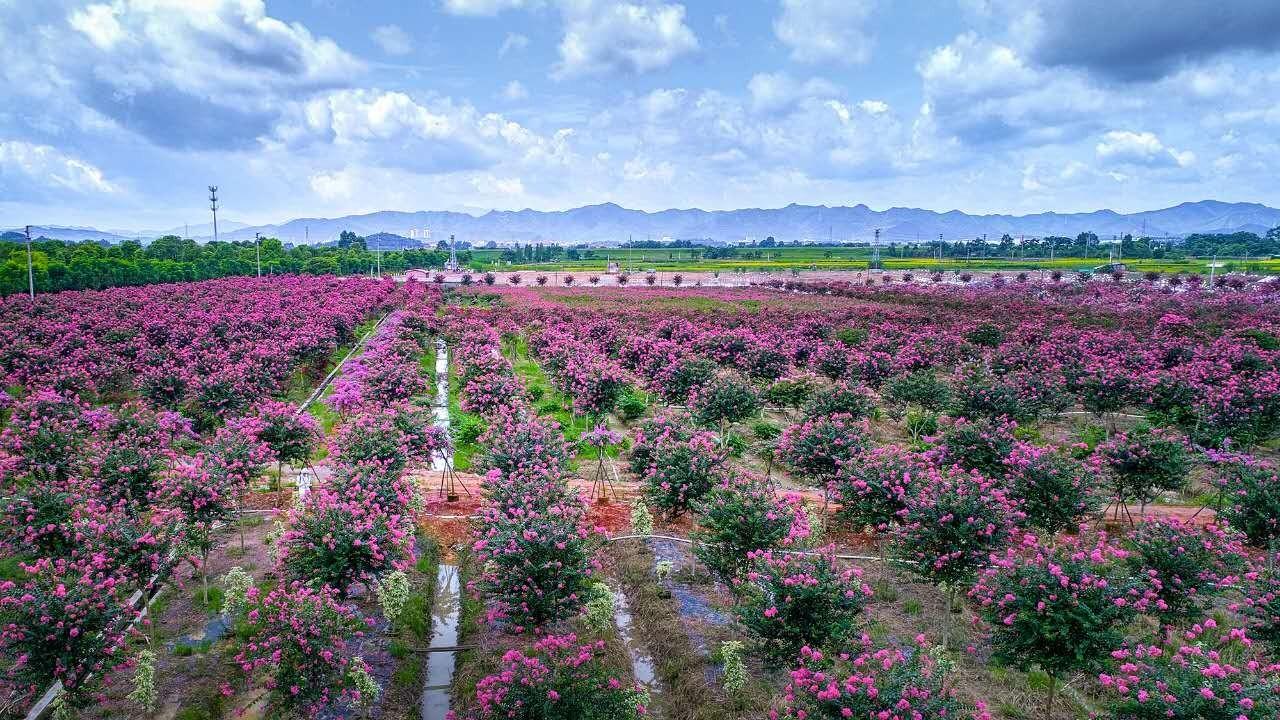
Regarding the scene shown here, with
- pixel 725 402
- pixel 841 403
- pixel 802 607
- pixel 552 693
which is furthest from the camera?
pixel 725 402

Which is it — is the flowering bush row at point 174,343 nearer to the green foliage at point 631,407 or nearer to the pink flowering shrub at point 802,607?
the green foliage at point 631,407

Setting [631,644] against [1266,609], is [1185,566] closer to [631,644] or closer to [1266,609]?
[1266,609]

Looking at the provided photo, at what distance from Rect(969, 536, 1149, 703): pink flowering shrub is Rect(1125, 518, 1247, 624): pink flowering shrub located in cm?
145

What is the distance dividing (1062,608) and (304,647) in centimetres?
972

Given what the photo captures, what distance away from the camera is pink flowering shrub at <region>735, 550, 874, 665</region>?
30.0 feet

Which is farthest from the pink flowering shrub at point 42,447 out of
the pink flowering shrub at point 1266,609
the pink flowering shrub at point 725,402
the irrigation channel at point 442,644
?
the pink flowering shrub at point 1266,609

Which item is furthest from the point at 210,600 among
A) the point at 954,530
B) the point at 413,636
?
the point at 954,530

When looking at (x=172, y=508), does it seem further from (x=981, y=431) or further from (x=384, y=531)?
(x=981, y=431)

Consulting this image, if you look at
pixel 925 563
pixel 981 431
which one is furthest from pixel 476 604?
pixel 981 431

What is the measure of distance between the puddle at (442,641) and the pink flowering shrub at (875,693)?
6170 millimetres

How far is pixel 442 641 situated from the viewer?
12617 mm

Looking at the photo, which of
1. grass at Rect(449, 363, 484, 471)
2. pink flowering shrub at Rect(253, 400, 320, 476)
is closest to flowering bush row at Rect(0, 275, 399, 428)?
pink flowering shrub at Rect(253, 400, 320, 476)

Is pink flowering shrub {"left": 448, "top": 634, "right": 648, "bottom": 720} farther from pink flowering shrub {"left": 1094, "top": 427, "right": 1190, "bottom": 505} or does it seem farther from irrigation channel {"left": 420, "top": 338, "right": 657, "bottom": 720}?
pink flowering shrub {"left": 1094, "top": 427, "right": 1190, "bottom": 505}

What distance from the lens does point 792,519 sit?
11.7 m
